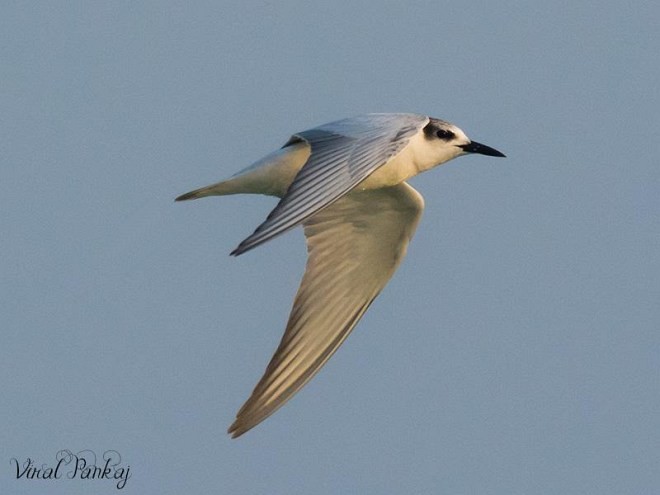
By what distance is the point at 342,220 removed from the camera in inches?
570

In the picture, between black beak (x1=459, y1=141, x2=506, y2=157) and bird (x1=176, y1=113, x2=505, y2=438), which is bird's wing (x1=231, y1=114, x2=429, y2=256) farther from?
black beak (x1=459, y1=141, x2=506, y2=157)

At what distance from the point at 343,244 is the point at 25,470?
372 centimetres

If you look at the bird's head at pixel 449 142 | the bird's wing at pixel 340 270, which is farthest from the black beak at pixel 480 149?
the bird's wing at pixel 340 270

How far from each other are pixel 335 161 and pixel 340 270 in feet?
10.4

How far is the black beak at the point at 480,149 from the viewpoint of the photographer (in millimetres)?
13820

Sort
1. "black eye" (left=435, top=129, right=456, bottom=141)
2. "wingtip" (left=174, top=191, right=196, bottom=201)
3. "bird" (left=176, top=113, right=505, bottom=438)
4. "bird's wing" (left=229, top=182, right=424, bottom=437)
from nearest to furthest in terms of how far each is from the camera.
A: "bird" (left=176, top=113, right=505, bottom=438), "wingtip" (left=174, top=191, right=196, bottom=201), "bird's wing" (left=229, top=182, right=424, bottom=437), "black eye" (left=435, top=129, right=456, bottom=141)

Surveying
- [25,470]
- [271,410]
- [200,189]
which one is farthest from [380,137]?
[25,470]

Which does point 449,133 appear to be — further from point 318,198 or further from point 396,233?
point 318,198

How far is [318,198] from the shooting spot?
10641 millimetres

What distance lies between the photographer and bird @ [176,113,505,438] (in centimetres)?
1198

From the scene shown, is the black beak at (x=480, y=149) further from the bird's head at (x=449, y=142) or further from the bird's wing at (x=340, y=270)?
the bird's wing at (x=340, y=270)

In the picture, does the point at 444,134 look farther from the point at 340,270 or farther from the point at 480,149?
the point at 340,270

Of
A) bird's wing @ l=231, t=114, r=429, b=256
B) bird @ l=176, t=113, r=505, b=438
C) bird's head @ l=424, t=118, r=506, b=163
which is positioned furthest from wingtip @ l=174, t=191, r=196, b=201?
bird's head @ l=424, t=118, r=506, b=163

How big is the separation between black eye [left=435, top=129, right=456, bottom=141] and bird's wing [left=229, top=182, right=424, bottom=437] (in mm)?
637
